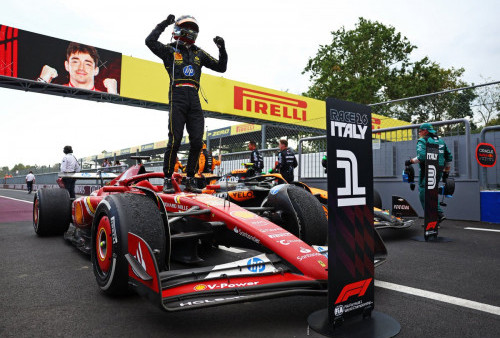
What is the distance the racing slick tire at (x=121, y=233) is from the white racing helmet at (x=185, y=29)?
1.93 m

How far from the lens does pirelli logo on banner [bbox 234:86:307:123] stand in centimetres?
1576

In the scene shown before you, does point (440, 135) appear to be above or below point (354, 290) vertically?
above

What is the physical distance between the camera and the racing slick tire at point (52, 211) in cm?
490

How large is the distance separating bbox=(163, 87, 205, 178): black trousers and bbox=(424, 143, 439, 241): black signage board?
3.01 meters

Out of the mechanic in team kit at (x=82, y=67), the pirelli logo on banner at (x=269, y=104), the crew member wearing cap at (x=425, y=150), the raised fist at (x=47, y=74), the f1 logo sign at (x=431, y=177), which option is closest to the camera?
the f1 logo sign at (x=431, y=177)

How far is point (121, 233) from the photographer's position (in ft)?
7.67

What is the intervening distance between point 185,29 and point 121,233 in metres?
2.33

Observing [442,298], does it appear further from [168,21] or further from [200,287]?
[168,21]

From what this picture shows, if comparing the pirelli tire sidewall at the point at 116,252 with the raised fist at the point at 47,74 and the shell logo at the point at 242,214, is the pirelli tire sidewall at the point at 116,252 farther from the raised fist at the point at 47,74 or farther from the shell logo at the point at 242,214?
the raised fist at the point at 47,74

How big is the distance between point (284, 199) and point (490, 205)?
16.3ft

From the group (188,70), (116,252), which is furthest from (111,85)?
(116,252)

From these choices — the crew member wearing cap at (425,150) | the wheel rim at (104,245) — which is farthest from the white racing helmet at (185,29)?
the crew member wearing cap at (425,150)

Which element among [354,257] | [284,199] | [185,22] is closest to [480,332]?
[354,257]

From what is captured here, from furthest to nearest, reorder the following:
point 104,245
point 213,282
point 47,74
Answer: point 47,74 < point 104,245 < point 213,282
